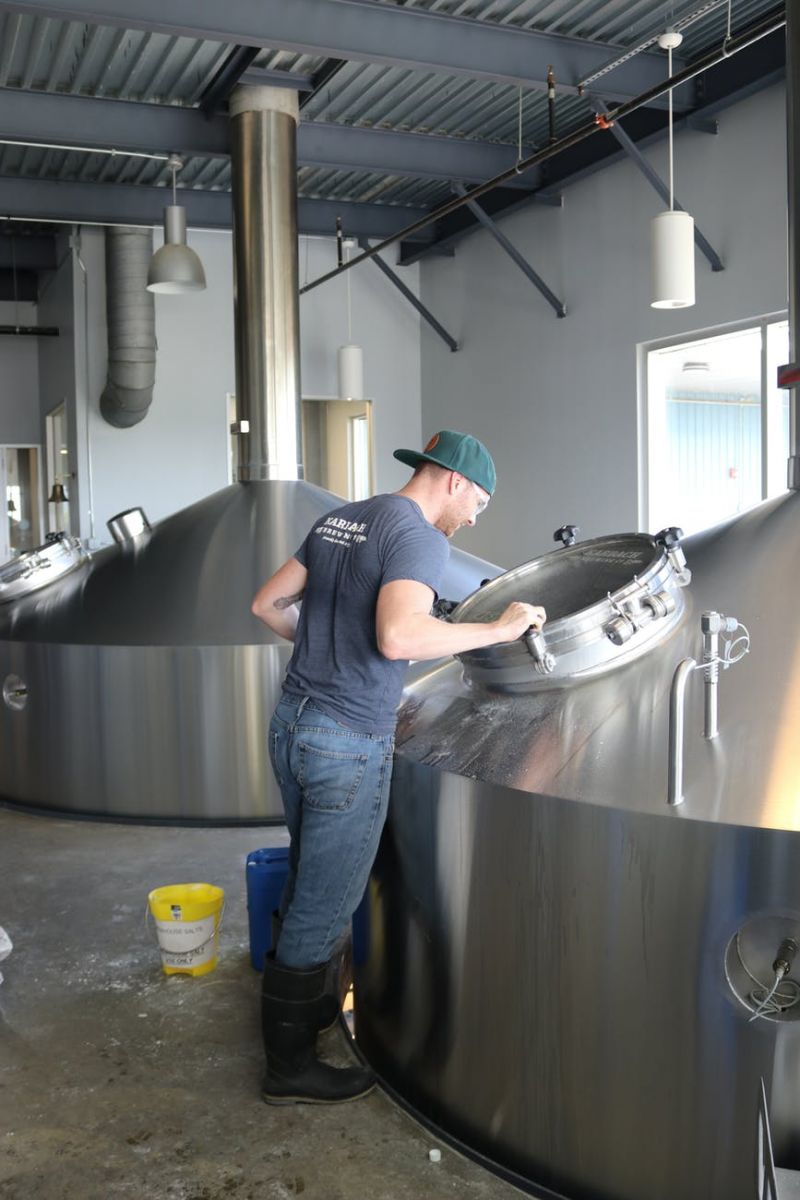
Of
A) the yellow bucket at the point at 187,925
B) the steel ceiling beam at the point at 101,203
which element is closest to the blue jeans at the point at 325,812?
the yellow bucket at the point at 187,925

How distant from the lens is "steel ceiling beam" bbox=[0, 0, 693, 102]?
16.7ft

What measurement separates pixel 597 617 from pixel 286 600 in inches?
29.7

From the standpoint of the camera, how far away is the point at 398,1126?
8.02ft

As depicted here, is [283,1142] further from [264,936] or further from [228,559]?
[228,559]

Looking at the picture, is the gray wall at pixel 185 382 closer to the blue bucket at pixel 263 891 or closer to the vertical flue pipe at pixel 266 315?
the vertical flue pipe at pixel 266 315

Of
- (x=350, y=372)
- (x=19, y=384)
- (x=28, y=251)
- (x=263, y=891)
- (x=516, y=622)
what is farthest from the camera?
(x=19, y=384)

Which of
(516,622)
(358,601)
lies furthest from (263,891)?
(516,622)

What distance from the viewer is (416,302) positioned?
1063 centimetres

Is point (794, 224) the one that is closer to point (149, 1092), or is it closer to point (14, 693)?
point (149, 1092)

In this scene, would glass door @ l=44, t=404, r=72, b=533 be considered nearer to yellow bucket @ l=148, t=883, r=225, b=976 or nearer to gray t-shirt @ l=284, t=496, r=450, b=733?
yellow bucket @ l=148, t=883, r=225, b=976

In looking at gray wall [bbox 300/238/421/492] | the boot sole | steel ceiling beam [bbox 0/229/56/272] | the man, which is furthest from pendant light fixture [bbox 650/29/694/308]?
steel ceiling beam [bbox 0/229/56/272]

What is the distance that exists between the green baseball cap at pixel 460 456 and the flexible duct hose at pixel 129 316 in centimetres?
738

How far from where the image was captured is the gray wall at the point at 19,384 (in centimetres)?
1263

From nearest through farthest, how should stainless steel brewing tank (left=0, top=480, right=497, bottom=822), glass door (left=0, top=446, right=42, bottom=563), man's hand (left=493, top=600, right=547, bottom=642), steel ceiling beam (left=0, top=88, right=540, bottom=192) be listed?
man's hand (left=493, top=600, right=547, bottom=642)
stainless steel brewing tank (left=0, top=480, right=497, bottom=822)
steel ceiling beam (left=0, top=88, right=540, bottom=192)
glass door (left=0, top=446, right=42, bottom=563)
